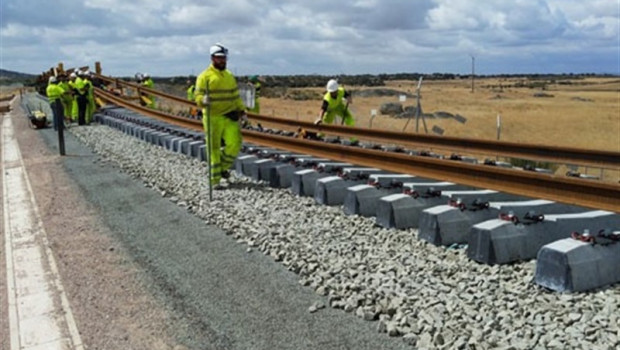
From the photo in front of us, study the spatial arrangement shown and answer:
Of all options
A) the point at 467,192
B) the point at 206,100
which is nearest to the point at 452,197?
the point at 467,192

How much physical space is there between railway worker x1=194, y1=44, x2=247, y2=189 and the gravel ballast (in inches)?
65.3

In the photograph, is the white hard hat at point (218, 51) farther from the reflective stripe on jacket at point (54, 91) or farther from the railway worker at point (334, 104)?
the reflective stripe on jacket at point (54, 91)

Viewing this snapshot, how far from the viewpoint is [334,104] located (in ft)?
45.1

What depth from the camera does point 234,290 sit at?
527 centimetres

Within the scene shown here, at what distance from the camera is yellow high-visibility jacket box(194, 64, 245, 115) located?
9.56 m

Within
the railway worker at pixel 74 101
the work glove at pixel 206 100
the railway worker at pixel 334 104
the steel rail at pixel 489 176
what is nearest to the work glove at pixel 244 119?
the work glove at pixel 206 100

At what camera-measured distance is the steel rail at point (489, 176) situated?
5.61 meters

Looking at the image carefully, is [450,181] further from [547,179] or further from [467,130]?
[467,130]

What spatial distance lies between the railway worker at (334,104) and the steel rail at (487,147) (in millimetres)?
404

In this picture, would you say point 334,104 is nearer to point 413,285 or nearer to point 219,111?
point 219,111

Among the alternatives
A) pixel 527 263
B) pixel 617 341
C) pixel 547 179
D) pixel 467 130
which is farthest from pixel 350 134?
pixel 467 130

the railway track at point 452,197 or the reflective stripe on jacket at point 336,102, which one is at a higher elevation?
the reflective stripe on jacket at point 336,102

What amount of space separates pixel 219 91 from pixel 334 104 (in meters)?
4.48

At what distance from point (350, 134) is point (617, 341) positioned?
958cm
